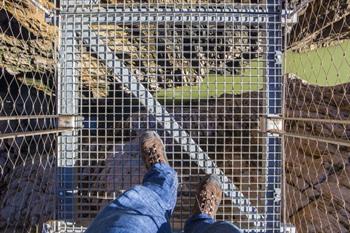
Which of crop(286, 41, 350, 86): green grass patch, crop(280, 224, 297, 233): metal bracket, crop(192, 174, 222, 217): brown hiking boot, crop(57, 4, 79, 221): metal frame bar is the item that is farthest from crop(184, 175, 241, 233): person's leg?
crop(286, 41, 350, 86): green grass patch

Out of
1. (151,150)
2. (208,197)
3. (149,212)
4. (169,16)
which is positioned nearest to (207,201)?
(208,197)

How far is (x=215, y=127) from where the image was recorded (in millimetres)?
1975

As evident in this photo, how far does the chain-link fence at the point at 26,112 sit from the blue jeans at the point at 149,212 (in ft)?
2.59

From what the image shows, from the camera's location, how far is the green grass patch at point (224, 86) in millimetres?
1913

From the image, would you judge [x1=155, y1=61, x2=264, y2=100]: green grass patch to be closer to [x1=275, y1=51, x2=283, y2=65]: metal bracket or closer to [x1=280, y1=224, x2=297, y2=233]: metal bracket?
[x1=275, y1=51, x2=283, y2=65]: metal bracket

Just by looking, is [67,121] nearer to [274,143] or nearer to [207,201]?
[207,201]

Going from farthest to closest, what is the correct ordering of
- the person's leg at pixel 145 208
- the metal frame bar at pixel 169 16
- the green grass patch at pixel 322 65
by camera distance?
the green grass patch at pixel 322 65 < the metal frame bar at pixel 169 16 < the person's leg at pixel 145 208

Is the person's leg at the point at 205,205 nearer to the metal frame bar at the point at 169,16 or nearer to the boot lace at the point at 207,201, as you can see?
the boot lace at the point at 207,201

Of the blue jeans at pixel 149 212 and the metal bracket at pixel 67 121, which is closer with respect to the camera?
the blue jeans at pixel 149 212

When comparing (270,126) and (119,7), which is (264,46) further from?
(119,7)

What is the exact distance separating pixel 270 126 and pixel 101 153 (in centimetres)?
65

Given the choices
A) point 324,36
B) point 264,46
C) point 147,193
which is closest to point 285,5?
point 264,46

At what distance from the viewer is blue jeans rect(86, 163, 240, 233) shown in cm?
131

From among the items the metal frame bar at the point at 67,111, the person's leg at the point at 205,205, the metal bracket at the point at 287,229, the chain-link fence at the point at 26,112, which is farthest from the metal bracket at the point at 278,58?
the chain-link fence at the point at 26,112
